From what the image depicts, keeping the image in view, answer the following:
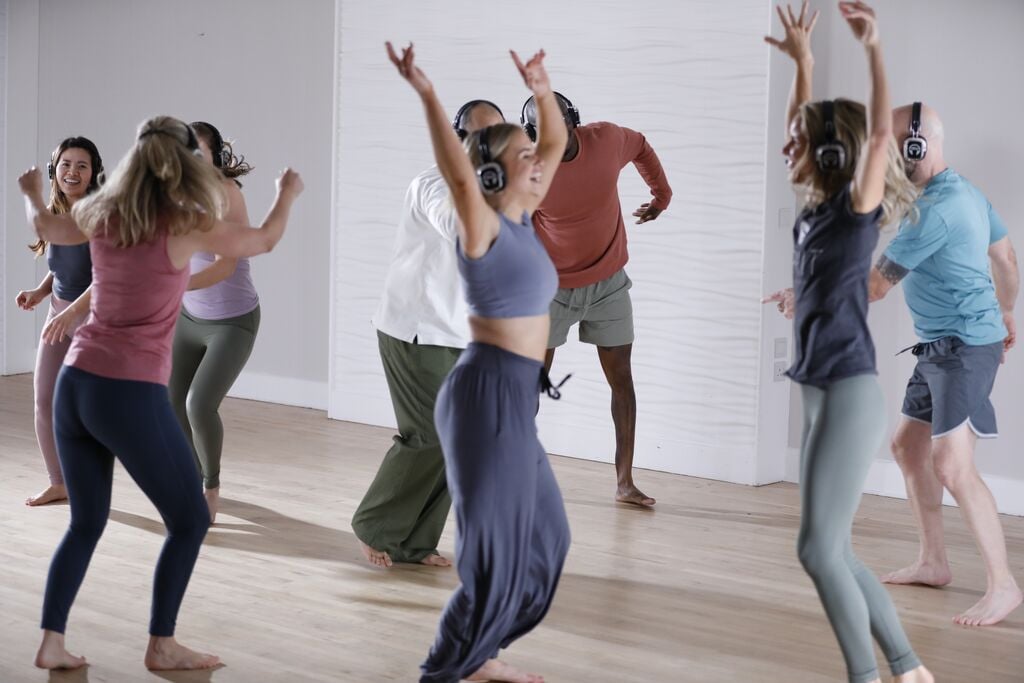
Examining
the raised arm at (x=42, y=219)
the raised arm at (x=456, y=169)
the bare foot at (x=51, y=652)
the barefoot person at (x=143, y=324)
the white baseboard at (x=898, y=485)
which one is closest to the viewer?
the raised arm at (x=456, y=169)

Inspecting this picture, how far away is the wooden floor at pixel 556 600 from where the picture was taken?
3422mm

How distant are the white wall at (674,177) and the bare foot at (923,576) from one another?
1.50 meters

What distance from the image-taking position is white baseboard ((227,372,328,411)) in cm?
758

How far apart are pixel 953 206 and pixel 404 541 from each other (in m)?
2.03

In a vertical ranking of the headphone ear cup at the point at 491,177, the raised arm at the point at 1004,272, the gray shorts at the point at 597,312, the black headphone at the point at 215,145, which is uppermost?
the black headphone at the point at 215,145

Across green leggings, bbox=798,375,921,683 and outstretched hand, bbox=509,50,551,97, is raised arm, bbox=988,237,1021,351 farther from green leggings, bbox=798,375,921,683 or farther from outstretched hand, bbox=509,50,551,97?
outstretched hand, bbox=509,50,551,97

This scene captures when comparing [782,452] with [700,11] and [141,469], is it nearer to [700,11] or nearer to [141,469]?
[700,11]

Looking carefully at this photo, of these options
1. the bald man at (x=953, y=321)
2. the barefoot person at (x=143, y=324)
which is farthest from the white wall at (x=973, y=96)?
the barefoot person at (x=143, y=324)

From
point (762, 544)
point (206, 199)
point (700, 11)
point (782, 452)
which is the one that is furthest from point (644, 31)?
point (206, 199)

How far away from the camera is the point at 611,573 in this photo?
14.1 ft

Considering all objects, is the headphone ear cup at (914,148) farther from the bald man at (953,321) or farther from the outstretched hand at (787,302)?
the outstretched hand at (787,302)

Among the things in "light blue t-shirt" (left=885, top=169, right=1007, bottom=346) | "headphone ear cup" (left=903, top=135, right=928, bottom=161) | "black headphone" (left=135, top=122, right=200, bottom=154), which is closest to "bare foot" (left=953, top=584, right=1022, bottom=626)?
"light blue t-shirt" (left=885, top=169, right=1007, bottom=346)

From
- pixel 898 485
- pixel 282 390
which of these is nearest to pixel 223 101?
pixel 282 390

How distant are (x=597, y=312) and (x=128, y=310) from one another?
259 cm
